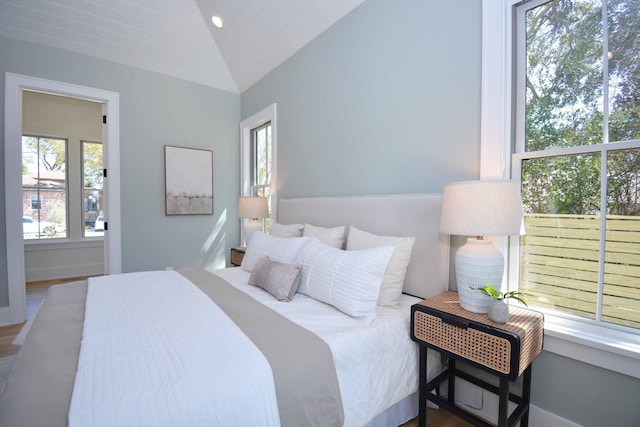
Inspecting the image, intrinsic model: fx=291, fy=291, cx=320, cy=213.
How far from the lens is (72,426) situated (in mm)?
741

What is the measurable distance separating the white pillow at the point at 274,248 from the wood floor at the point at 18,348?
1.20 meters

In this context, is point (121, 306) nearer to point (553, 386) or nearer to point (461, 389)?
point (461, 389)

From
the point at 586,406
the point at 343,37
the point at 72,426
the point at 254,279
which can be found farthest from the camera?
the point at 343,37

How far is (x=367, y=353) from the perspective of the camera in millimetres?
1309

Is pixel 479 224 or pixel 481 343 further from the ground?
pixel 479 224

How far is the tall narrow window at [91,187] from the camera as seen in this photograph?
4.98 metres

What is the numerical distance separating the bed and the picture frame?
164 cm

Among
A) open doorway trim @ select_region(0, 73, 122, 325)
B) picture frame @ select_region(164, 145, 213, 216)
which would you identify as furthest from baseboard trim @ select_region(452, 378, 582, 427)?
open doorway trim @ select_region(0, 73, 122, 325)

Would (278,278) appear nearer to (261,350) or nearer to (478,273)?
(261,350)

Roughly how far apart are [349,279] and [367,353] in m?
0.39

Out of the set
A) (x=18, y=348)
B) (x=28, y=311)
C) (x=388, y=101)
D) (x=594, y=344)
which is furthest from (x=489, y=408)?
(x=28, y=311)

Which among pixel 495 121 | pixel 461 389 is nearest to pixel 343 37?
pixel 495 121

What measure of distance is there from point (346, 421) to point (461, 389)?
3.02 ft

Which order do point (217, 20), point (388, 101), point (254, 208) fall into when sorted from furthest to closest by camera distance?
point (254, 208) → point (217, 20) → point (388, 101)
